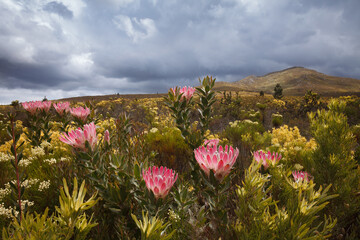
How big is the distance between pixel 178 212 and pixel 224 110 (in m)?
11.0

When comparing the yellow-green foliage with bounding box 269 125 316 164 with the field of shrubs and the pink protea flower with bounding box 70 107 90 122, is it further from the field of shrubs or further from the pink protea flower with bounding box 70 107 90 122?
the pink protea flower with bounding box 70 107 90 122

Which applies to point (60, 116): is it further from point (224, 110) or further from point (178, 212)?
A: point (224, 110)

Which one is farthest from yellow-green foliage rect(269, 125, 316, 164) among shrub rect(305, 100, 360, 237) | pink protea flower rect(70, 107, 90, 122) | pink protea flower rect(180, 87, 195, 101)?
pink protea flower rect(70, 107, 90, 122)

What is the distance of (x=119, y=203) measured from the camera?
1201 mm

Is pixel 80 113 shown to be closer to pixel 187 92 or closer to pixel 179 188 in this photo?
pixel 187 92

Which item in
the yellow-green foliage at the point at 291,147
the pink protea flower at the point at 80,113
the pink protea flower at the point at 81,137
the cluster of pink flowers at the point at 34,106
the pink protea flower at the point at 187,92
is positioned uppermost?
the pink protea flower at the point at 187,92

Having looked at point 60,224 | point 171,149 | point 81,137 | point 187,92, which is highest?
point 187,92

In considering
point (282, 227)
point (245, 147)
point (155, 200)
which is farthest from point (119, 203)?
point (245, 147)

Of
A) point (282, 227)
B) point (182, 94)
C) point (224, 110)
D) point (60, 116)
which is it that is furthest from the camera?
point (224, 110)

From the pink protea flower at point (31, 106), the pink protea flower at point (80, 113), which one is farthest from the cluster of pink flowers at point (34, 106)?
the pink protea flower at point (80, 113)

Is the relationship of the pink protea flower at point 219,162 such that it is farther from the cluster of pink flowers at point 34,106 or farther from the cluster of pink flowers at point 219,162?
the cluster of pink flowers at point 34,106

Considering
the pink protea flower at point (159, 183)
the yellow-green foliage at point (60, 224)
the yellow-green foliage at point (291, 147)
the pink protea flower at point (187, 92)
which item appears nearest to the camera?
the yellow-green foliage at point (60, 224)

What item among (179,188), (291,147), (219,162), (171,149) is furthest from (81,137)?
(291,147)

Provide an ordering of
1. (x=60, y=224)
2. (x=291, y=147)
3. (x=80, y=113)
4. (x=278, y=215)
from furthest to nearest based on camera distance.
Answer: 1. (x=291, y=147)
2. (x=80, y=113)
3. (x=278, y=215)
4. (x=60, y=224)
